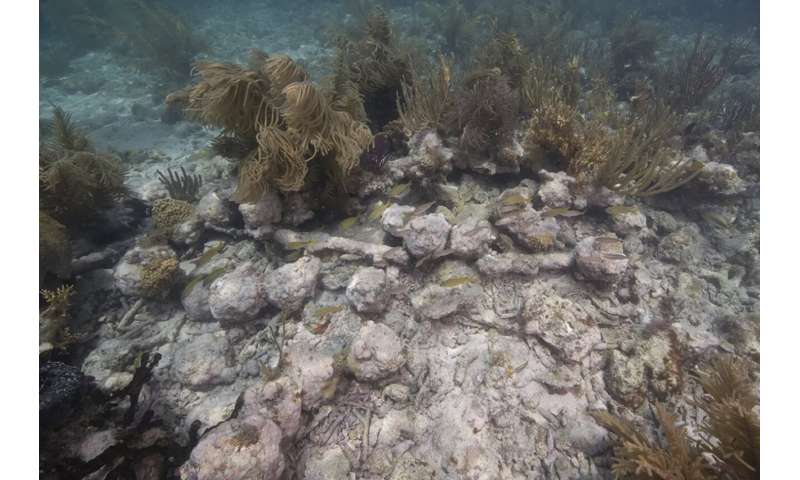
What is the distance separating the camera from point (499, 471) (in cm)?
348

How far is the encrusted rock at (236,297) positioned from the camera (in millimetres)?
4555

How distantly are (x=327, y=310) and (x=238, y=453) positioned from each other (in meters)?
1.76

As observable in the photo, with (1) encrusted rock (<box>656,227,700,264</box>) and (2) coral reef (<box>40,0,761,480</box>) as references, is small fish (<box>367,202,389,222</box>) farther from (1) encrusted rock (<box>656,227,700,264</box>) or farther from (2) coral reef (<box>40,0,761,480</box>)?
(1) encrusted rock (<box>656,227,700,264</box>)

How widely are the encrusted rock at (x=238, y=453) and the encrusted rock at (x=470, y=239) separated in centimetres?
287

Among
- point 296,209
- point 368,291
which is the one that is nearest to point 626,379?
point 368,291

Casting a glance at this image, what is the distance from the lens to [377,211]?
5.06 m

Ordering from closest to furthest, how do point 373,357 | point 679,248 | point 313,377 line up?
point 313,377
point 373,357
point 679,248

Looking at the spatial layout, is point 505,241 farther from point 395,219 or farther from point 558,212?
point 395,219

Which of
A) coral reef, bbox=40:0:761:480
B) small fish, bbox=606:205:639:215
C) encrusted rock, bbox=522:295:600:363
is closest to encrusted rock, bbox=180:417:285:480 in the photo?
coral reef, bbox=40:0:761:480

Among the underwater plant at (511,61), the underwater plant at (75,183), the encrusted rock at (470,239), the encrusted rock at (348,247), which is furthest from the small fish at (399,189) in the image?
the underwater plant at (75,183)

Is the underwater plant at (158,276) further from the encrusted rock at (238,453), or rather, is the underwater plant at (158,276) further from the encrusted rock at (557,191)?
the encrusted rock at (557,191)
